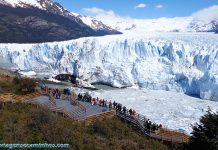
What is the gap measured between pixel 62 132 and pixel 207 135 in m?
4.30

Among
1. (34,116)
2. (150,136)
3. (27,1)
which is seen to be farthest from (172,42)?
(27,1)

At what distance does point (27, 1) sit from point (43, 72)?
114 m

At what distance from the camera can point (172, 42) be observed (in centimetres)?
3866

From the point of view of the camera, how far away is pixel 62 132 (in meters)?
12.7

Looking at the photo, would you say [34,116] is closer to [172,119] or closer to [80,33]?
[172,119]

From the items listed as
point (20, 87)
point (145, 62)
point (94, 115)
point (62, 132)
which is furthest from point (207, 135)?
point (145, 62)

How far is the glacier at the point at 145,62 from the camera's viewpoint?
1375 inches

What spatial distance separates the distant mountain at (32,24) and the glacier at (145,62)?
193 feet

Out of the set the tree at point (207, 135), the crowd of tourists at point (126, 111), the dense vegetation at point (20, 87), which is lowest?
the crowd of tourists at point (126, 111)

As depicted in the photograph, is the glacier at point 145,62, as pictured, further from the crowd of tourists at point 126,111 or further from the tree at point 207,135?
the tree at point 207,135

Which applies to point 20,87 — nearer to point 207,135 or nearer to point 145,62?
point 207,135

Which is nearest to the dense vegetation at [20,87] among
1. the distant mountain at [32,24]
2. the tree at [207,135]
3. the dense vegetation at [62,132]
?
the dense vegetation at [62,132]

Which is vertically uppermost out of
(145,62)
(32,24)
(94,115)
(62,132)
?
(32,24)

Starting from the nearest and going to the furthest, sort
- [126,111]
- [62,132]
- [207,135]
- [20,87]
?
[207,135] < [62,132] < [126,111] < [20,87]
